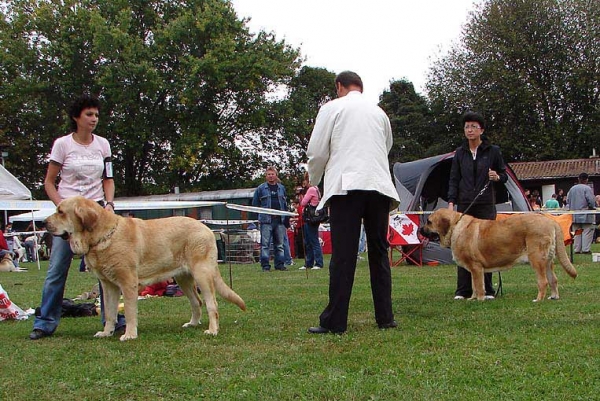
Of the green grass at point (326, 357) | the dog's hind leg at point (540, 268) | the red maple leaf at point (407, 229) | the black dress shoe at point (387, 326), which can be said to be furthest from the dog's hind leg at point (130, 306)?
the red maple leaf at point (407, 229)

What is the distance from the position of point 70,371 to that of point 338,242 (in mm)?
2121

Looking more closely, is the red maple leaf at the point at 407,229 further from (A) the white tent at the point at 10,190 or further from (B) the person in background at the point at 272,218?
(A) the white tent at the point at 10,190

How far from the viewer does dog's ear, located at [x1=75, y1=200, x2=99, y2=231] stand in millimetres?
4945

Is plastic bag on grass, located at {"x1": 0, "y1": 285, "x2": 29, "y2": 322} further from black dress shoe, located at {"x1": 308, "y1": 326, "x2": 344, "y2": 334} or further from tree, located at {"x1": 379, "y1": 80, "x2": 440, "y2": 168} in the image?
tree, located at {"x1": 379, "y1": 80, "x2": 440, "y2": 168}

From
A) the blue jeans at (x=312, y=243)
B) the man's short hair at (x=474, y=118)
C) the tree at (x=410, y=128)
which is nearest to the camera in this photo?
the man's short hair at (x=474, y=118)

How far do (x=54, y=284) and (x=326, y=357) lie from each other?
2577 millimetres

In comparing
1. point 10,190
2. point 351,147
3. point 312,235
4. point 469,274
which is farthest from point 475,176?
point 10,190

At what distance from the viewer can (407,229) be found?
42.7 ft

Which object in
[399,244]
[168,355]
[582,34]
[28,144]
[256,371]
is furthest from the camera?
[582,34]

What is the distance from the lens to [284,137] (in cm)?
3591

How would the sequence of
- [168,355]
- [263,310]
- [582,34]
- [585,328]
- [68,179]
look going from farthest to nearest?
1. [582,34]
2. [263,310]
3. [68,179]
4. [585,328]
5. [168,355]

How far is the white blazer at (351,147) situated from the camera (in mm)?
4762

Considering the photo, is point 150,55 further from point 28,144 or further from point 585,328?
point 585,328

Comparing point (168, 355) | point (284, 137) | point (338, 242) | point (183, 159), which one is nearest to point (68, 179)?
point (168, 355)
